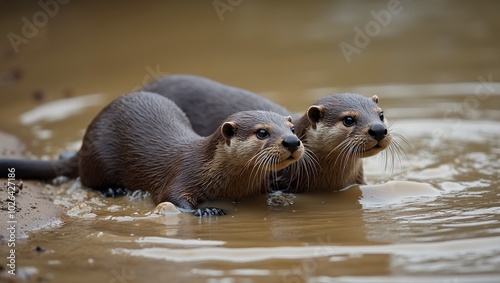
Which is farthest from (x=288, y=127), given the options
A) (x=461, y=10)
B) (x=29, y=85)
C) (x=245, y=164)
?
(x=461, y=10)

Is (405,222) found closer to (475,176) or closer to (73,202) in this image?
(475,176)

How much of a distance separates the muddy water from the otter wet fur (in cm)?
14

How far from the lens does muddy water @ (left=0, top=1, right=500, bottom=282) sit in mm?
3275

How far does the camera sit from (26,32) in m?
9.07

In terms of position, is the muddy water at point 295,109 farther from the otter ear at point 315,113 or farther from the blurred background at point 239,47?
the otter ear at point 315,113
